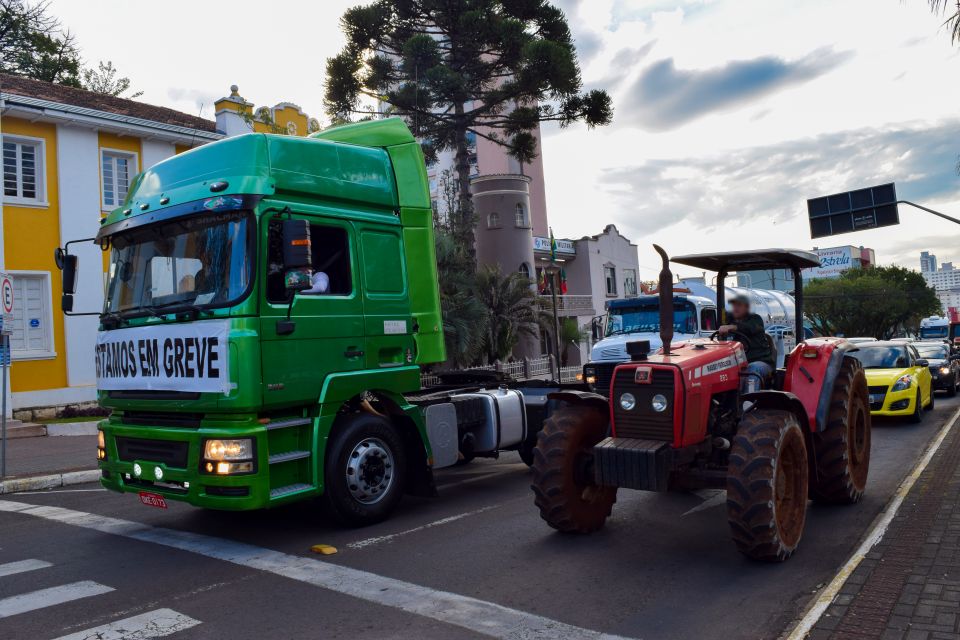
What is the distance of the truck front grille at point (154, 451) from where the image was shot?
6340mm

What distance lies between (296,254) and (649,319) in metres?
9.92

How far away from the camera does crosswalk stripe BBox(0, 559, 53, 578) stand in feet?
19.9

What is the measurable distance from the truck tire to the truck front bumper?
0.77m

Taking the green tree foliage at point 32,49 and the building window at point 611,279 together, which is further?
the building window at point 611,279

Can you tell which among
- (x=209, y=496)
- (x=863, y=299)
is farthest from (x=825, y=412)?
(x=863, y=299)

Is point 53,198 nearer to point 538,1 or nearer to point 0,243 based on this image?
point 0,243

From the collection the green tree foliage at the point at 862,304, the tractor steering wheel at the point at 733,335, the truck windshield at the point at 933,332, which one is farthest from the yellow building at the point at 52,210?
the green tree foliage at the point at 862,304

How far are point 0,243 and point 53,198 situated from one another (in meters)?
1.93

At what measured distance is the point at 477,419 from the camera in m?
8.71

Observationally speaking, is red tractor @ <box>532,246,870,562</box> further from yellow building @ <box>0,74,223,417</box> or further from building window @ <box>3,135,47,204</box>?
building window @ <box>3,135,47,204</box>

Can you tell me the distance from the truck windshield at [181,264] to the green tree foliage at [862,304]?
205 ft

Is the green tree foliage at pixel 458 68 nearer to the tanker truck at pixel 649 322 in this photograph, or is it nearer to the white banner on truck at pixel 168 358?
the tanker truck at pixel 649 322

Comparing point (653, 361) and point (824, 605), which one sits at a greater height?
point (653, 361)

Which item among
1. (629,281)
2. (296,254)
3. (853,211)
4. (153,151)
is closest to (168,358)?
(296,254)
